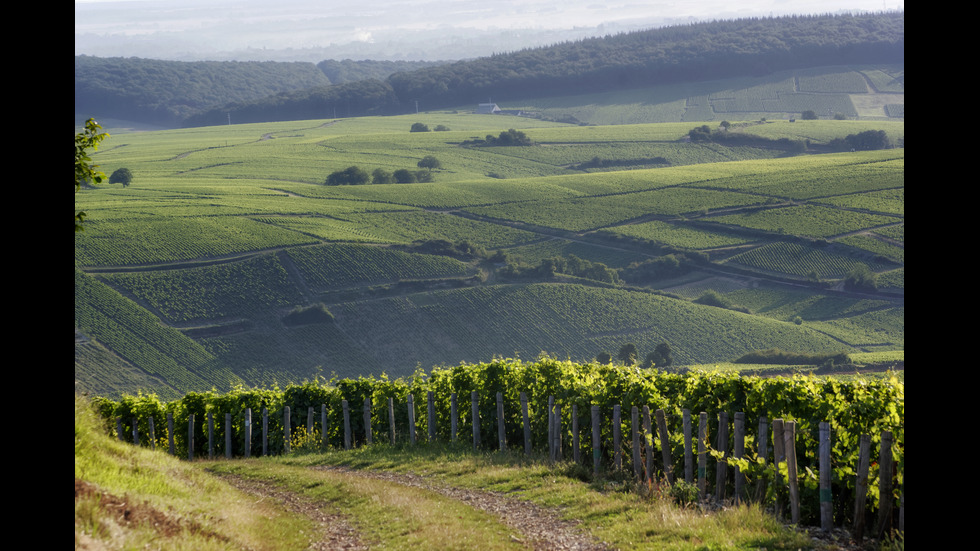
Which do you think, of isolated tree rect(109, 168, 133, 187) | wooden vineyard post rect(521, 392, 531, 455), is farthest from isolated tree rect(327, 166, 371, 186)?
wooden vineyard post rect(521, 392, 531, 455)

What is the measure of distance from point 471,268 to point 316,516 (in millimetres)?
76803

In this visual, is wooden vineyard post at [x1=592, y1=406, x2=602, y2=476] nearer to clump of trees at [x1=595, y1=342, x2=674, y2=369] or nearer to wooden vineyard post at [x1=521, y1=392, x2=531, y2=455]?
wooden vineyard post at [x1=521, y1=392, x2=531, y2=455]

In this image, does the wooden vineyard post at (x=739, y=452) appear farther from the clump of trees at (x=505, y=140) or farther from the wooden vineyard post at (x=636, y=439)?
the clump of trees at (x=505, y=140)

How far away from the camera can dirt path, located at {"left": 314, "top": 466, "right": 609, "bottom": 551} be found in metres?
8.54

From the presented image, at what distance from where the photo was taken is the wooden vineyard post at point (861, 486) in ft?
27.0

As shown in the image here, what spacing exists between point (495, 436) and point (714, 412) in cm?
635

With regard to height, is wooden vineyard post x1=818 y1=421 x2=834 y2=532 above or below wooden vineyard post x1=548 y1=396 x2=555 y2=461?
above

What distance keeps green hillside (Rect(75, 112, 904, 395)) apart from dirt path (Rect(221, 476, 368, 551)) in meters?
48.8

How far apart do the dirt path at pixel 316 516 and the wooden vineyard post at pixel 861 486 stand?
508 cm

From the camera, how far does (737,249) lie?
90.8 m
